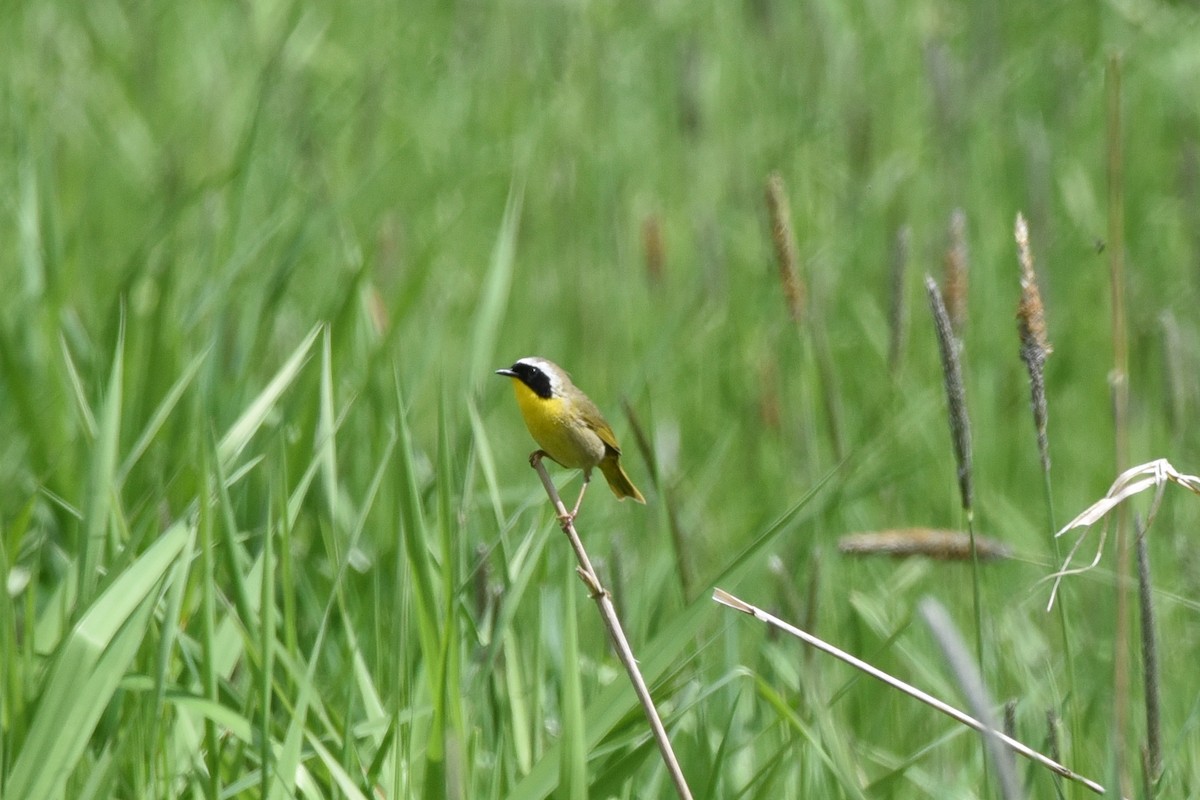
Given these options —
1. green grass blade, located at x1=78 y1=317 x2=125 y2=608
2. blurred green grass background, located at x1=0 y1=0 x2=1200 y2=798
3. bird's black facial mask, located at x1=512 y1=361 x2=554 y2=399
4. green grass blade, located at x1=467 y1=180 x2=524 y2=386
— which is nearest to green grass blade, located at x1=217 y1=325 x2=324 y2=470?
blurred green grass background, located at x1=0 y1=0 x2=1200 y2=798

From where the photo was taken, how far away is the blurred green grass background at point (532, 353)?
7.18 feet

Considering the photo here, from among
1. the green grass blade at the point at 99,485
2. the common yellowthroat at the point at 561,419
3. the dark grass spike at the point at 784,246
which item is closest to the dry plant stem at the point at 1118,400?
the dark grass spike at the point at 784,246

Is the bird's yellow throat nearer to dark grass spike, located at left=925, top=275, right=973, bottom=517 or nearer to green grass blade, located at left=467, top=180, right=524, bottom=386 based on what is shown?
green grass blade, located at left=467, top=180, right=524, bottom=386

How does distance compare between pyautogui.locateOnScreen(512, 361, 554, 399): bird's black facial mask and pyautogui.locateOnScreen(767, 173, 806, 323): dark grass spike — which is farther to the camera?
pyautogui.locateOnScreen(512, 361, 554, 399): bird's black facial mask

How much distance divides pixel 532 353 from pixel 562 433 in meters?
1.37

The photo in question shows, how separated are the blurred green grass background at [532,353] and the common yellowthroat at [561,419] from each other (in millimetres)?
76

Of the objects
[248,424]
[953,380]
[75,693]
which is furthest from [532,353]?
[953,380]

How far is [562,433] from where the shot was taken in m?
3.06

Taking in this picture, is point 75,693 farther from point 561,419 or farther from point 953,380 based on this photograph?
point 561,419

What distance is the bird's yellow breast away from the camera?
3072 mm

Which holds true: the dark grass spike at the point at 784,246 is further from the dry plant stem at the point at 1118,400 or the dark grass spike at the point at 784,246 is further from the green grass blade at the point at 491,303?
the dry plant stem at the point at 1118,400

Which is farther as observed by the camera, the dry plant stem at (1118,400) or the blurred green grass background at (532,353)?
the blurred green grass background at (532,353)

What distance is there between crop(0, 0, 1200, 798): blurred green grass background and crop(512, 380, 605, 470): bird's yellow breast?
95 mm

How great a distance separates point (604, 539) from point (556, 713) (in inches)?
37.7
